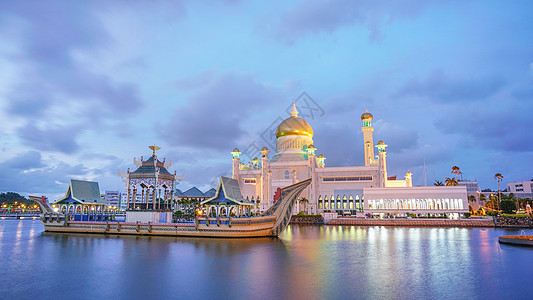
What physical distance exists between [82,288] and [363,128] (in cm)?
6107

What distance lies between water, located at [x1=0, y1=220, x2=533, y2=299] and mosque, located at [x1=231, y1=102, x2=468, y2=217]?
3241cm

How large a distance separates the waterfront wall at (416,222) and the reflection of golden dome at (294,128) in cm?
2417

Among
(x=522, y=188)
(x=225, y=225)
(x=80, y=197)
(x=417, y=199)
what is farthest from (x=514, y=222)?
(x=522, y=188)

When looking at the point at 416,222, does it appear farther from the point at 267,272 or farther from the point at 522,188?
the point at 522,188

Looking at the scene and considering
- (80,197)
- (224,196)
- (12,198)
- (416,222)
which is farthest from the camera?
(12,198)

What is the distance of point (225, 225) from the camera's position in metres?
29.0

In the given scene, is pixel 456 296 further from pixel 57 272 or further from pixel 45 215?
pixel 45 215

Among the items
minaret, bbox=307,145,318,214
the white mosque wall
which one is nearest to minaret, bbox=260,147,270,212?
minaret, bbox=307,145,318,214

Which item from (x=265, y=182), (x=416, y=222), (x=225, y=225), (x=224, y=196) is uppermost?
(x=265, y=182)

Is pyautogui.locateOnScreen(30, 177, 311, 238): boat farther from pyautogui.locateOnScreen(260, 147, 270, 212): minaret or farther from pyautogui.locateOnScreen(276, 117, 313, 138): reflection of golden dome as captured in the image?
pyautogui.locateOnScreen(276, 117, 313, 138): reflection of golden dome

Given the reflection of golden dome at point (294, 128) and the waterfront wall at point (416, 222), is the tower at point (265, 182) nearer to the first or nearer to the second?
the reflection of golden dome at point (294, 128)

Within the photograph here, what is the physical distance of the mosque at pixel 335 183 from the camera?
174 feet

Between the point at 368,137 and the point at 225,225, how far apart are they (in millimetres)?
44623

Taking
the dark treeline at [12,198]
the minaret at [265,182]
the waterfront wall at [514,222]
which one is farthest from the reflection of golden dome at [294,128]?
the dark treeline at [12,198]
